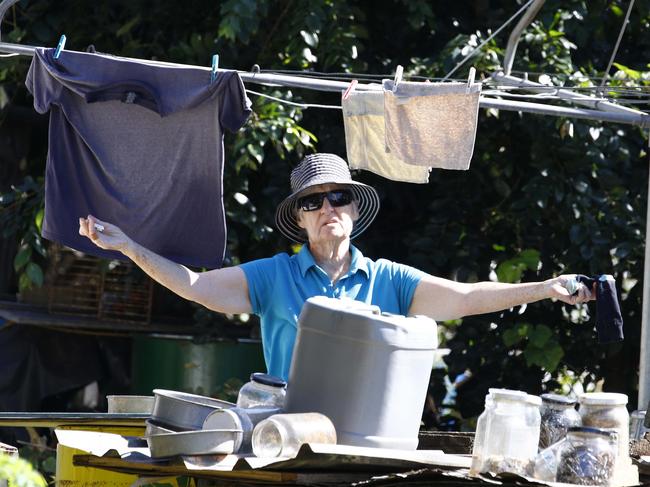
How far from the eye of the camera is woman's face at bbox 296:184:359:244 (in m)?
3.98

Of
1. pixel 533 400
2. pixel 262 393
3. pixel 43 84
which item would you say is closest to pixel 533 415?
pixel 533 400

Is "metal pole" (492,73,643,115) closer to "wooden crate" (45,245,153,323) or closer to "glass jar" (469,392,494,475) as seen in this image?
"glass jar" (469,392,494,475)

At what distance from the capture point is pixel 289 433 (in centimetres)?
284

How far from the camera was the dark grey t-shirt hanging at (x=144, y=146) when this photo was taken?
14.6 feet

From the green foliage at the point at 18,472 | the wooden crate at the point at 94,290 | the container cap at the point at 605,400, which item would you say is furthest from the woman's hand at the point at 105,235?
the wooden crate at the point at 94,290

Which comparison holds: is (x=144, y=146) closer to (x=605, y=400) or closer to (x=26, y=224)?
(x=605, y=400)

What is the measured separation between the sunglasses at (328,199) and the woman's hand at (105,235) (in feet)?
1.96

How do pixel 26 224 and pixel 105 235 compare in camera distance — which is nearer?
pixel 105 235

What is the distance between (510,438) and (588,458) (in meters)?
0.19

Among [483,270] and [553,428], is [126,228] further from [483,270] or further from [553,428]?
[483,270]

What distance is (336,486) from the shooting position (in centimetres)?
285

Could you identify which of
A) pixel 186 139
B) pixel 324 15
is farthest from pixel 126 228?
pixel 324 15

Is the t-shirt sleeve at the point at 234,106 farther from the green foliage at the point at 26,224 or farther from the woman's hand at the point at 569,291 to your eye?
the green foliage at the point at 26,224

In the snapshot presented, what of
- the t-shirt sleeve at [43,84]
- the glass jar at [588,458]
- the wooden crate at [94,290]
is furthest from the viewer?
the wooden crate at [94,290]
